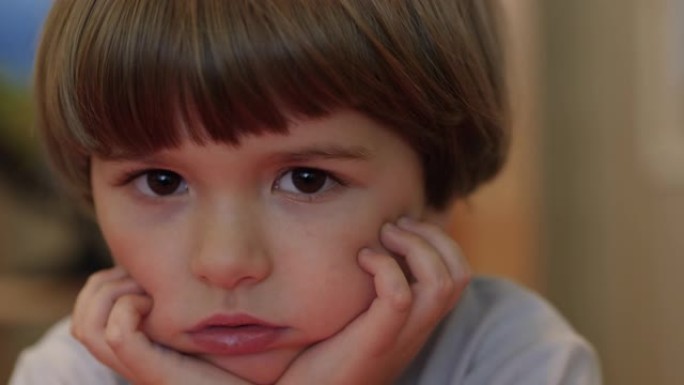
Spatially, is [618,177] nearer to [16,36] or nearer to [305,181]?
[16,36]

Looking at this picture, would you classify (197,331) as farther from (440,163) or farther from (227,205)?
(440,163)

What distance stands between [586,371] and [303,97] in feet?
1.38

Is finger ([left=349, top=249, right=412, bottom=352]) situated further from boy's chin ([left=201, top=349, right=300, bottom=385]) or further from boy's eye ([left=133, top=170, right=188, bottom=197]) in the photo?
boy's eye ([left=133, top=170, right=188, bottom=197])

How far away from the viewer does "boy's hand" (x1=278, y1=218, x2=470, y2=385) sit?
3.14 feet

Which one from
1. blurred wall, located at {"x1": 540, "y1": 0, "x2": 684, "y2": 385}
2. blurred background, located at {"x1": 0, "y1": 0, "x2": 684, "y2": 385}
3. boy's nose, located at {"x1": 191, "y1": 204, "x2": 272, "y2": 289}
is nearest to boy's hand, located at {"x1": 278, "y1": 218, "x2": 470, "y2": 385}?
boy's nose, located at {"x1": 191, "y1": 204, "x2": 272, "y2": 289}

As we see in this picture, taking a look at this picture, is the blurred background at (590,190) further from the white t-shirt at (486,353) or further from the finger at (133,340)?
the finger at (133,340)

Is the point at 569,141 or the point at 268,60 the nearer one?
the point at 268,60

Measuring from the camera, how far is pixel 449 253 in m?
1.01

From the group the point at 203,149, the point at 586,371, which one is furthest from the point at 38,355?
the point at 586,371

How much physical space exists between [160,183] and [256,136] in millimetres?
122

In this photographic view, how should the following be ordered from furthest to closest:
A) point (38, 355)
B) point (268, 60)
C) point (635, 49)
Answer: point (635, 49)
point (38, 355)
point (268, 60)

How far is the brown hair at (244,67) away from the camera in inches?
34.1

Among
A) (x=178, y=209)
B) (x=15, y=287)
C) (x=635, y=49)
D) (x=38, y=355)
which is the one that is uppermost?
(x=178, y=209)

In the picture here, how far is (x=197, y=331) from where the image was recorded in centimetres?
95
